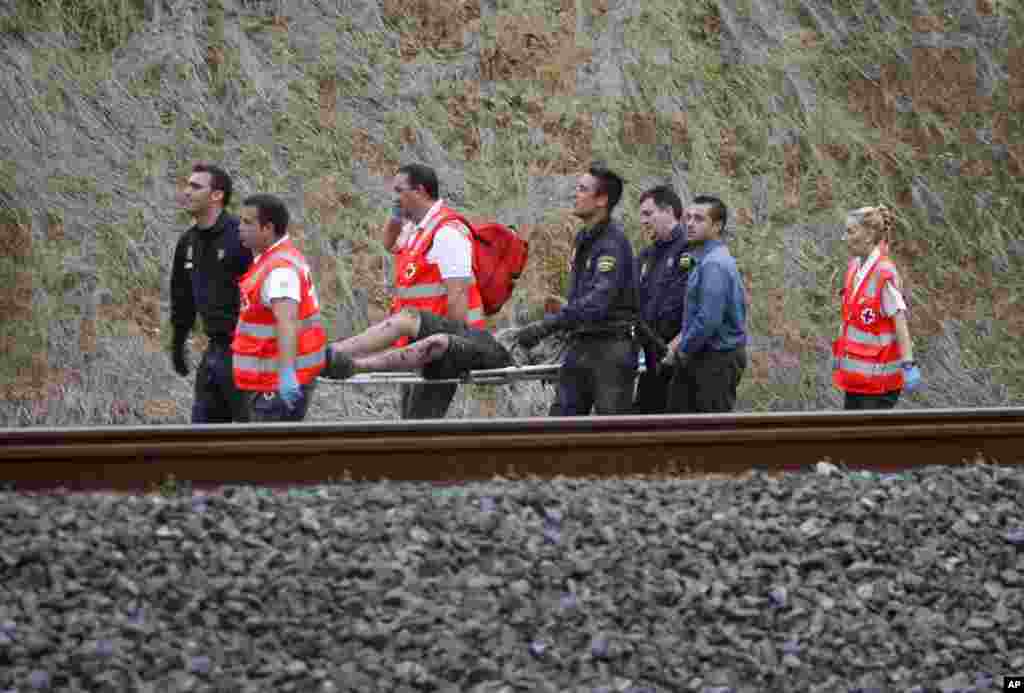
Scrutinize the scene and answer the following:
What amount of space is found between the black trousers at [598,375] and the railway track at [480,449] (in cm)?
137

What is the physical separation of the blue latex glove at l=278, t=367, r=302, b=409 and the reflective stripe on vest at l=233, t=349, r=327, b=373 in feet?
0.43

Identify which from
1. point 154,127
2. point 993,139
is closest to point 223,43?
point 154,127

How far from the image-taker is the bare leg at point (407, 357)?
8852 mm

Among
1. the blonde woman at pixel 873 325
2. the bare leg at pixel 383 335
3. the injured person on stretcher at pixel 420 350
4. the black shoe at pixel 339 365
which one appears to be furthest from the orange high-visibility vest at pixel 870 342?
the black shoe at pixel 339 365

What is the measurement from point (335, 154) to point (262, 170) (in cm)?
75

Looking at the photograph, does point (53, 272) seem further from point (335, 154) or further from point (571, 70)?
point (571, 70)

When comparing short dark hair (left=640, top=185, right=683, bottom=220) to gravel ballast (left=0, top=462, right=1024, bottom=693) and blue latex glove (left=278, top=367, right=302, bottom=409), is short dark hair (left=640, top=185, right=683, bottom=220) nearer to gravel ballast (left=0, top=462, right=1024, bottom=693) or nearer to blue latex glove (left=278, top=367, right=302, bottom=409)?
blue latex glove (left=278, top=367, right=302, bottom=409)

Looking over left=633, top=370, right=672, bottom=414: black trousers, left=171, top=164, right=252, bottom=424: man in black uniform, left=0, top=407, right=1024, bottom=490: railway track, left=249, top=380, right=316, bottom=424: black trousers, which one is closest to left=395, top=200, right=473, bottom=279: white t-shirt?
left=249, top=380, right=316, bottom=424: black trousers

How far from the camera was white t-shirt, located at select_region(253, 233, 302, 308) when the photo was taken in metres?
8.85

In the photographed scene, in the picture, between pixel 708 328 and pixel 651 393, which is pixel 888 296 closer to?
pixel 708 328

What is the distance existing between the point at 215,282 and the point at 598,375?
2500 mm

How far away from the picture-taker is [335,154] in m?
15.3

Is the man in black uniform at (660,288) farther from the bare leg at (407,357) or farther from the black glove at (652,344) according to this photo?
the bare leg at (407,357)

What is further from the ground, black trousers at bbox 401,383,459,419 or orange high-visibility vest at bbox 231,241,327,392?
orange high-visibility vest at bbox 231,241,327,392
